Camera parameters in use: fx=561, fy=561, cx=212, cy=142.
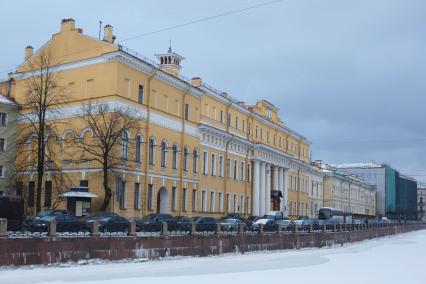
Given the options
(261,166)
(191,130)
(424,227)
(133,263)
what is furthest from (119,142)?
(424,227)

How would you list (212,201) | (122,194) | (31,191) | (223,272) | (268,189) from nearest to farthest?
(223,272) < (122,194) < (31,191) < (212,201) < (268,189)

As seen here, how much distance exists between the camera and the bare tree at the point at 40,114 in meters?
43.5

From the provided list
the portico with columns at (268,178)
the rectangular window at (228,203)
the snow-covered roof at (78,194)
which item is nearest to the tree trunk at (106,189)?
the snow-covered roof at (78,194)

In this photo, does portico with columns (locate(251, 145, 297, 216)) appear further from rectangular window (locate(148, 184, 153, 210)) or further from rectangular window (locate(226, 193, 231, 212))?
rectangular window (locate(148, 184, 153, 210))

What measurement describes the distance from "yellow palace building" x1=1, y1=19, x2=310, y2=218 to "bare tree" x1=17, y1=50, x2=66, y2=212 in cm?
56

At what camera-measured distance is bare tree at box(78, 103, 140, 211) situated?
42281mm

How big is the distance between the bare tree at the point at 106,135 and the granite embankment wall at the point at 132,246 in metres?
9.79

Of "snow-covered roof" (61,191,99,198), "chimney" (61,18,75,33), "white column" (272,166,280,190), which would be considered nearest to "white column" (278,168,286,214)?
"white column" (272,166,280,190)

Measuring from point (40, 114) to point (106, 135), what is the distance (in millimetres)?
5322

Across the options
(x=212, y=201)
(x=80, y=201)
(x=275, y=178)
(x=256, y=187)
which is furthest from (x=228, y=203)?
(x=80, y=201)

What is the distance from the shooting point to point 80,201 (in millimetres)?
41625

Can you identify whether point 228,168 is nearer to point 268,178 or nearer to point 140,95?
point 268,178

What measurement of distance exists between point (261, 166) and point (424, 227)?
255 feet

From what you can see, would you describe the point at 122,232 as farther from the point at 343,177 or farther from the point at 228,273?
the point at 343,177
